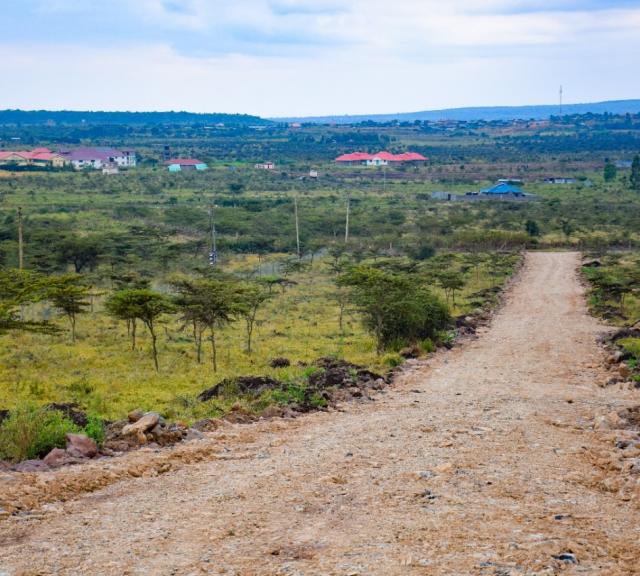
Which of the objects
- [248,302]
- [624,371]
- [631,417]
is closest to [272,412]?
[631,417]

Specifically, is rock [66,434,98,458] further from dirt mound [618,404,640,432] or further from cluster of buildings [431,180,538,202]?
cluster of buildings [431,180,538,202]

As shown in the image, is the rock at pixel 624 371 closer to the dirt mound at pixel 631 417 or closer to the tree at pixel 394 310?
the dirt mound at pixel 631 417

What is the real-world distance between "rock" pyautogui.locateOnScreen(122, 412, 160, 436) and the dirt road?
93 cm

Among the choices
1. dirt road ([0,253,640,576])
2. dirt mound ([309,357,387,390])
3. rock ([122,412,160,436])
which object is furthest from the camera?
dirt mound ([309,357,387,390])

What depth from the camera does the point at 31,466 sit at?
1020 centimetres

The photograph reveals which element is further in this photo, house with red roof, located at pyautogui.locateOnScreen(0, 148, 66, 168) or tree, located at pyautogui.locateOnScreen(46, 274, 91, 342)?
house with red roof, located at pyautogui.locateOnScreen(0, 148, 66, 168)

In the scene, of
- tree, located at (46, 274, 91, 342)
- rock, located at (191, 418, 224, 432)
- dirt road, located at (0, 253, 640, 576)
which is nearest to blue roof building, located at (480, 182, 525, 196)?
tree, located at (46, 274, 91, 342)

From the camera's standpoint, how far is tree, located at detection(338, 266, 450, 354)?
2297 centimetres

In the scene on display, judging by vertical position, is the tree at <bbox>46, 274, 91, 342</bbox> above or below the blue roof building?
below

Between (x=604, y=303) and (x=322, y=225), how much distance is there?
34.2m

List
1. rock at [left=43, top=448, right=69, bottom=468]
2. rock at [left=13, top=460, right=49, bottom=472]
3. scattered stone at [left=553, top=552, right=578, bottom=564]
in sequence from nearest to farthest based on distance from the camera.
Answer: scattered stone at [left=553, top=552, right=578, bottom=564]
rock at [left=13, top=460, right=49, bottom=472]
rock at [left=43, top=448, right=69, bottom=468]

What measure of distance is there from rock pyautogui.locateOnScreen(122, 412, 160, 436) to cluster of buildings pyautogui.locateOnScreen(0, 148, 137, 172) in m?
110

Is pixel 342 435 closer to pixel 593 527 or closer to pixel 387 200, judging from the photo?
pixel 593 527

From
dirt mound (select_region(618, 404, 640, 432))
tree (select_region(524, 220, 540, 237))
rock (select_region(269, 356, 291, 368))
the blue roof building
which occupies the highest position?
the blue roof building
